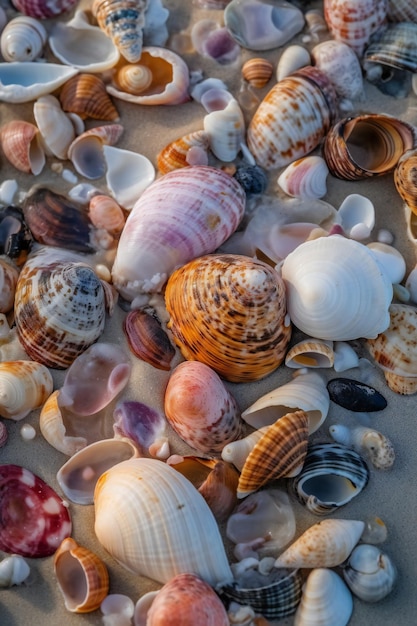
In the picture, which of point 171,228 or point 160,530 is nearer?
point 160,530

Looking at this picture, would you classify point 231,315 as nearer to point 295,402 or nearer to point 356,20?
point 295,402

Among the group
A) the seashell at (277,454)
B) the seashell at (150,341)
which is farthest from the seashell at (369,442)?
the seashell at (150,341)

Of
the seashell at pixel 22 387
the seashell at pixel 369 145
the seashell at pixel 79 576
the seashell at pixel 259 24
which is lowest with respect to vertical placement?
the seashell at pixel 79 576

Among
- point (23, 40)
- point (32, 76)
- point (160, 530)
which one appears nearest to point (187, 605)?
point (160, 530)

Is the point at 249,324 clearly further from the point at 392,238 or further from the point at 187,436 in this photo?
the point at 392,238

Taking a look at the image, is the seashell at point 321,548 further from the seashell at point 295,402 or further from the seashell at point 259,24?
the seashell at point 259,24

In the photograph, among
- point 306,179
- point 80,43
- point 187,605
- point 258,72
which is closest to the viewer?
point 187,605

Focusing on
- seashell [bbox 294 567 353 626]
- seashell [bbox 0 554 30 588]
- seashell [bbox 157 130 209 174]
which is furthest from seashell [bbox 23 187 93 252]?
seashell [bbox 294 567 353 626]
